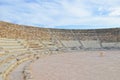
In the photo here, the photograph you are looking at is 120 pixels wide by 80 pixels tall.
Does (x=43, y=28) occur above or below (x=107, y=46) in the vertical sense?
above

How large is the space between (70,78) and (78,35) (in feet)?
93.9

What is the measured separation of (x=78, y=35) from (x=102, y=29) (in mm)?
4369

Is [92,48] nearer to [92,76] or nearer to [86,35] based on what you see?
[86,35]

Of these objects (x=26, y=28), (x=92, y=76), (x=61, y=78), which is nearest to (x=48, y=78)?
(x=61, y=78)

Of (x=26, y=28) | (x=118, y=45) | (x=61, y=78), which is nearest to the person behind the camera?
(x=61, y=78)

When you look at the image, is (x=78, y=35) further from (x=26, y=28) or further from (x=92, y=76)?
(x=92, y=76)

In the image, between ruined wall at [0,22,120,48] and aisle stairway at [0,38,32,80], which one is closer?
aisle stairway at [0,38,32,80]

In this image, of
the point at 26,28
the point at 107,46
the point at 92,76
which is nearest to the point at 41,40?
the point at 26,28

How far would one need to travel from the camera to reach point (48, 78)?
11070mm

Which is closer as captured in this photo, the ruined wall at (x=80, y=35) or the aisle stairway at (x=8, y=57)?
the aisle stairway at (x=8, y=57)

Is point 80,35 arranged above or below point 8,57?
below

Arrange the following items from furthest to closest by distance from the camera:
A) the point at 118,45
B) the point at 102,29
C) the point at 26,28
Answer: the point at 102,29
the point at 118,45
the point at 26,28

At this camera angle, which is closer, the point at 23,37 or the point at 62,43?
the point at 23,37

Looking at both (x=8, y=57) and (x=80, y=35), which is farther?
(x=80, y=35)
